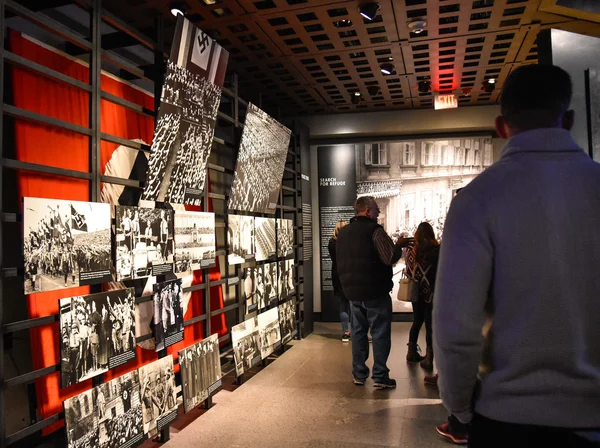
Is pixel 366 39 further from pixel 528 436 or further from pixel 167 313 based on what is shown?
pixel 528 436

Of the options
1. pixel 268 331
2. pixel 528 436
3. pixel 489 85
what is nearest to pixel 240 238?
pixel 268 331

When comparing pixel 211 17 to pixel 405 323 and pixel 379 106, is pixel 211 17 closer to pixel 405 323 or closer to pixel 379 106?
pixel 379 106

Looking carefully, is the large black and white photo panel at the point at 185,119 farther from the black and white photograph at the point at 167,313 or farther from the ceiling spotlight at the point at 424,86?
the ceiling spotlight at the point at 424,86

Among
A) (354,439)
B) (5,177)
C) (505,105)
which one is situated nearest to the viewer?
(505,105)

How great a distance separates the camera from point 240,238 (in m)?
4.96

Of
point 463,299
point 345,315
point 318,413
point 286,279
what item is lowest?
point 318,413

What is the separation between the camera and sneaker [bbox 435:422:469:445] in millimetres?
3402

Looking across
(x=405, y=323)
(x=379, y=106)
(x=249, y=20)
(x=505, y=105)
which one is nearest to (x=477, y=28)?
(x=249, y=20)

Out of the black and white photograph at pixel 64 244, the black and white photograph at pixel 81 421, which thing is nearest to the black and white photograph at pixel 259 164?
the black and white photograph at pixel 64 244

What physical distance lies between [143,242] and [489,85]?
5177 millimetres

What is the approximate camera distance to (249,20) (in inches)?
169

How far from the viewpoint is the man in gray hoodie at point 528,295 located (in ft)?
4.17

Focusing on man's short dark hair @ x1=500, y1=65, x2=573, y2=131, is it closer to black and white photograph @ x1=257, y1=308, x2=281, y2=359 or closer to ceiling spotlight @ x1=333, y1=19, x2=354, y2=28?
ceiling spotlight @ x1=333, y1=19, x2=354, y2=28

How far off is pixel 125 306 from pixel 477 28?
155 inches
